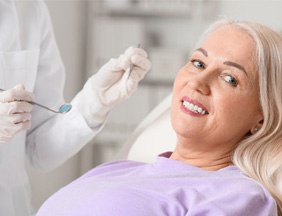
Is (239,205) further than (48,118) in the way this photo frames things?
No

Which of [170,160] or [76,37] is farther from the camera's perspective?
[76,37]

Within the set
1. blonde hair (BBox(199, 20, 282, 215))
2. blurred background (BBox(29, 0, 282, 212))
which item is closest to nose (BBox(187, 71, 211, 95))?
blonde hair (BBox(199, 20, 282, 215))

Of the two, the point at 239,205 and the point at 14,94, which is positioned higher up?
the point at 14,94

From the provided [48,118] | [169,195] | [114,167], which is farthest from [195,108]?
[48,118]

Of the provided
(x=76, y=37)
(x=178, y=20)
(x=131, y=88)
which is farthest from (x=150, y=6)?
(x=131, y=88)

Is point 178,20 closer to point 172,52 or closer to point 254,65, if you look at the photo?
point 172,52

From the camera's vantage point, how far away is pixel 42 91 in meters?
1.66

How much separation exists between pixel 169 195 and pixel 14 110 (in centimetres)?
42

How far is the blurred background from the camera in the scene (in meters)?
2.42

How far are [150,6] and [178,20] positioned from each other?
5.8 inches

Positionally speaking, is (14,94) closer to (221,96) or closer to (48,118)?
(48,118)

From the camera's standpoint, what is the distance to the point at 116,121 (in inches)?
102

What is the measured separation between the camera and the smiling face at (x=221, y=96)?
4.23ft

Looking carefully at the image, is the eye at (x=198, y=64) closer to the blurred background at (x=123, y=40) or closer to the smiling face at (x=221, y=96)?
the smiling face at (x=221, y=96)
